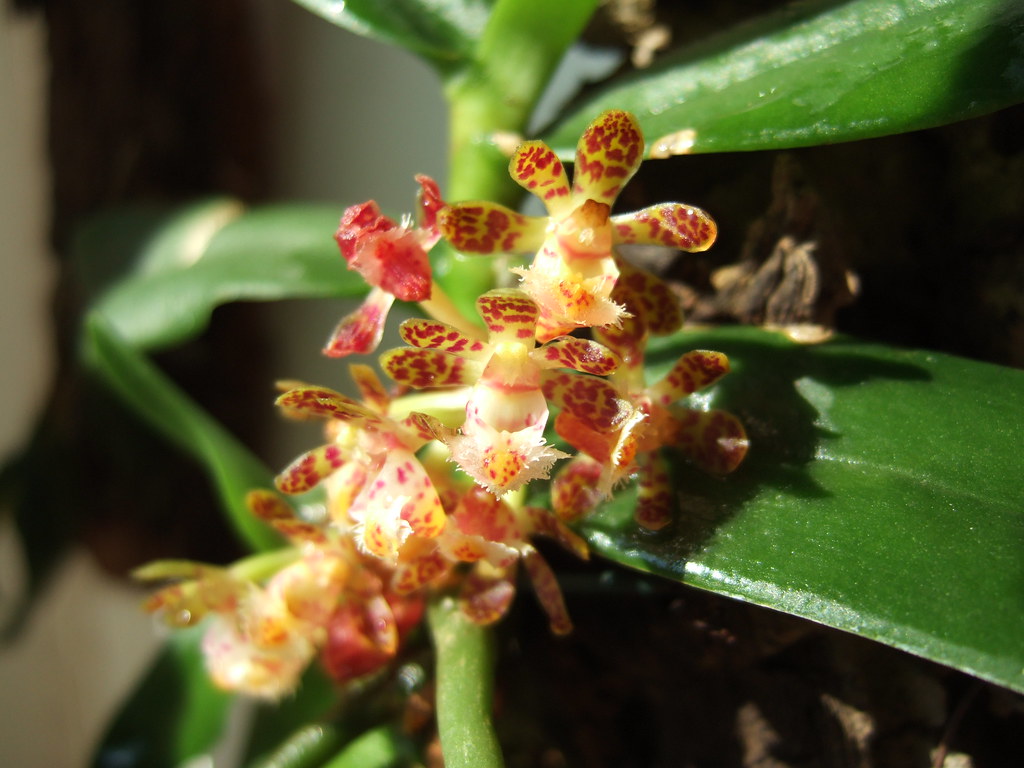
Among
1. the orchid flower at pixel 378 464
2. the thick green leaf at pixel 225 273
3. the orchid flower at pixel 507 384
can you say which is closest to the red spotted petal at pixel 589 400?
the orchid flower at pixel 507 384

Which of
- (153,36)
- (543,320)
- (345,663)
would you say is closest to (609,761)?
(345,663)

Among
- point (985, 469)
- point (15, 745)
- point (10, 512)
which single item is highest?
point (10, 512)

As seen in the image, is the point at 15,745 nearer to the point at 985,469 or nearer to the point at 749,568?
the point at 749,568

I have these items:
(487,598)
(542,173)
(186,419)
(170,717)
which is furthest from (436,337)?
(170,717)

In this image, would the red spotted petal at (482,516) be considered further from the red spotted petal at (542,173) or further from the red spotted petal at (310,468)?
the red spotted petal at (542,173)

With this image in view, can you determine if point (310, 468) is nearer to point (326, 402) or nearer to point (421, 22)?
point (326, 402)

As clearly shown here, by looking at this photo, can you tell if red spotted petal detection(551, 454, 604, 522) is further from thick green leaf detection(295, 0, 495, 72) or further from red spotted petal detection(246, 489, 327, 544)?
thick green leaf detection(295, 0, 495, 72)

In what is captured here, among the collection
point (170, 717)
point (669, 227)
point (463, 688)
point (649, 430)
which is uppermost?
point (669, 227)

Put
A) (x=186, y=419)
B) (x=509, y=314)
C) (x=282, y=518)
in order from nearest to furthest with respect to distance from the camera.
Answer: (x=509, y=314), (x=282, y=518), (x=186, y=419)
